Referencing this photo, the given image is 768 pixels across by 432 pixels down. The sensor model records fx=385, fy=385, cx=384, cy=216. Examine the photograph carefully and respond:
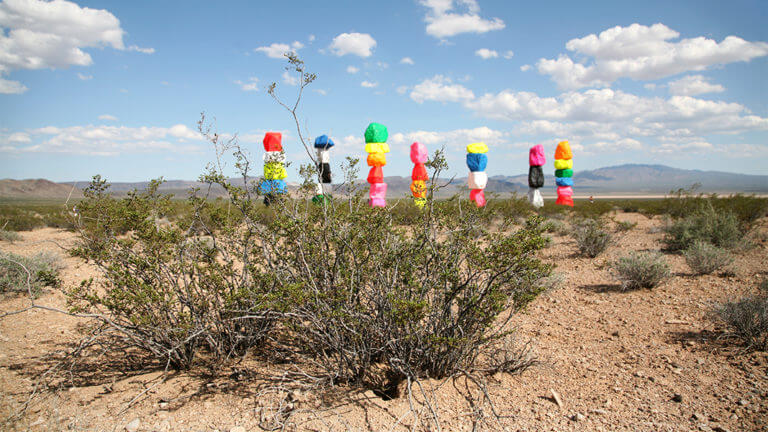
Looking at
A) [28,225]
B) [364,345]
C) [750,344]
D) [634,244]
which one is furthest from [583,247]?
[28,225]

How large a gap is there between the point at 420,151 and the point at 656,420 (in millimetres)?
12964

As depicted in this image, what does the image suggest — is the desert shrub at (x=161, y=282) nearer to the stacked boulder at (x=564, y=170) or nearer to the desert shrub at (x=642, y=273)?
the desert shrub at (x=642, y=273)

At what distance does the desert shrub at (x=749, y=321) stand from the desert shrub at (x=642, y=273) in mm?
1964

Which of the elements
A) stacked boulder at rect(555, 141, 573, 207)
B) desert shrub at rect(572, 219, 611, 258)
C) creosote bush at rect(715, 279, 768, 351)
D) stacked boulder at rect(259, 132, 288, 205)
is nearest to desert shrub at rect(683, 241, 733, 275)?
desert shrub at rect(572, 219, 611, 258)

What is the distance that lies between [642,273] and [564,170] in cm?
1215

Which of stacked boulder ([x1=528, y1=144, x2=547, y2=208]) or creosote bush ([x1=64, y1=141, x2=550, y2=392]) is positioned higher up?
stacked boulder ([x1=528, y1=144, x2=547, y2=208])

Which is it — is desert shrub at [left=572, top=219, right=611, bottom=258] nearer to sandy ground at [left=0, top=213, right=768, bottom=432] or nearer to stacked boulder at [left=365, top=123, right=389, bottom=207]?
sandy ground at [left=0, top=213, right=768, bottom=432]

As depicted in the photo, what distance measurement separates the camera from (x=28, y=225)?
15883 millimetres

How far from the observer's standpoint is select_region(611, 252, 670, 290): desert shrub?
638cm

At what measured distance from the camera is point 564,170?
17531mm

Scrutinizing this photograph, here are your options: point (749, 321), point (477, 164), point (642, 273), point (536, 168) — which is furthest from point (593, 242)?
point (536, 168)

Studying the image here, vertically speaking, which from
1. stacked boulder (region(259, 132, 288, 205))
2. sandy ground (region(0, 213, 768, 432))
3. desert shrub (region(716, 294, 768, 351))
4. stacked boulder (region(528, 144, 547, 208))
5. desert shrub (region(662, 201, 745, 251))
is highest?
stacked boulder (region(528, 144, 547, 208))

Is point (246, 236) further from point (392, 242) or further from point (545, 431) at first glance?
point (545, 431)

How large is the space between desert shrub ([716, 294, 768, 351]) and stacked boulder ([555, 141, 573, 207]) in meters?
13.3
